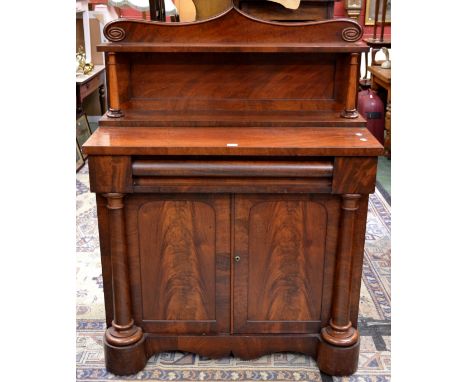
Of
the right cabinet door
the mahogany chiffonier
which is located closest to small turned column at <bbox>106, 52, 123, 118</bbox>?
the mahogany chiffonier

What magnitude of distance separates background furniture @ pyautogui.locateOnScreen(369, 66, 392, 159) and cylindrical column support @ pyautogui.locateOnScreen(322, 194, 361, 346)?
9.45 ft

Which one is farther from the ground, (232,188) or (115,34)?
(115,34)

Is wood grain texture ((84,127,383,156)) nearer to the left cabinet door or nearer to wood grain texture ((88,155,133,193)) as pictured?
wood grain texture ((88,155,133,193))

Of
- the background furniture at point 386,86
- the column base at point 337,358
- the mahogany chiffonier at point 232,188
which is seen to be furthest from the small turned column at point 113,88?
the background furniture at point 386,86

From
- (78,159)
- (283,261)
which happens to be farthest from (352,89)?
(78,159)

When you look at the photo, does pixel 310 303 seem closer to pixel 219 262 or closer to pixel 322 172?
pixel 219 262

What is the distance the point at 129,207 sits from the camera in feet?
6.63

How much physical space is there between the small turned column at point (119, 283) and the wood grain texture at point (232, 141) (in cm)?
20

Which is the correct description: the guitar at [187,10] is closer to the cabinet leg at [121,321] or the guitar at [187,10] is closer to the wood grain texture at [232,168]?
the wood grain texture at [232,168]

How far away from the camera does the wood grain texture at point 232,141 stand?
1856 millimetres

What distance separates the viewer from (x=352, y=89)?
204 cm

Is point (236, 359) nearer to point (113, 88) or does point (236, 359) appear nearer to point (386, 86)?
point (113, 88)

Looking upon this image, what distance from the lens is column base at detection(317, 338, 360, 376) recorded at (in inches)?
84.7

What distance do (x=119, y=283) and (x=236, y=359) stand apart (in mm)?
602
